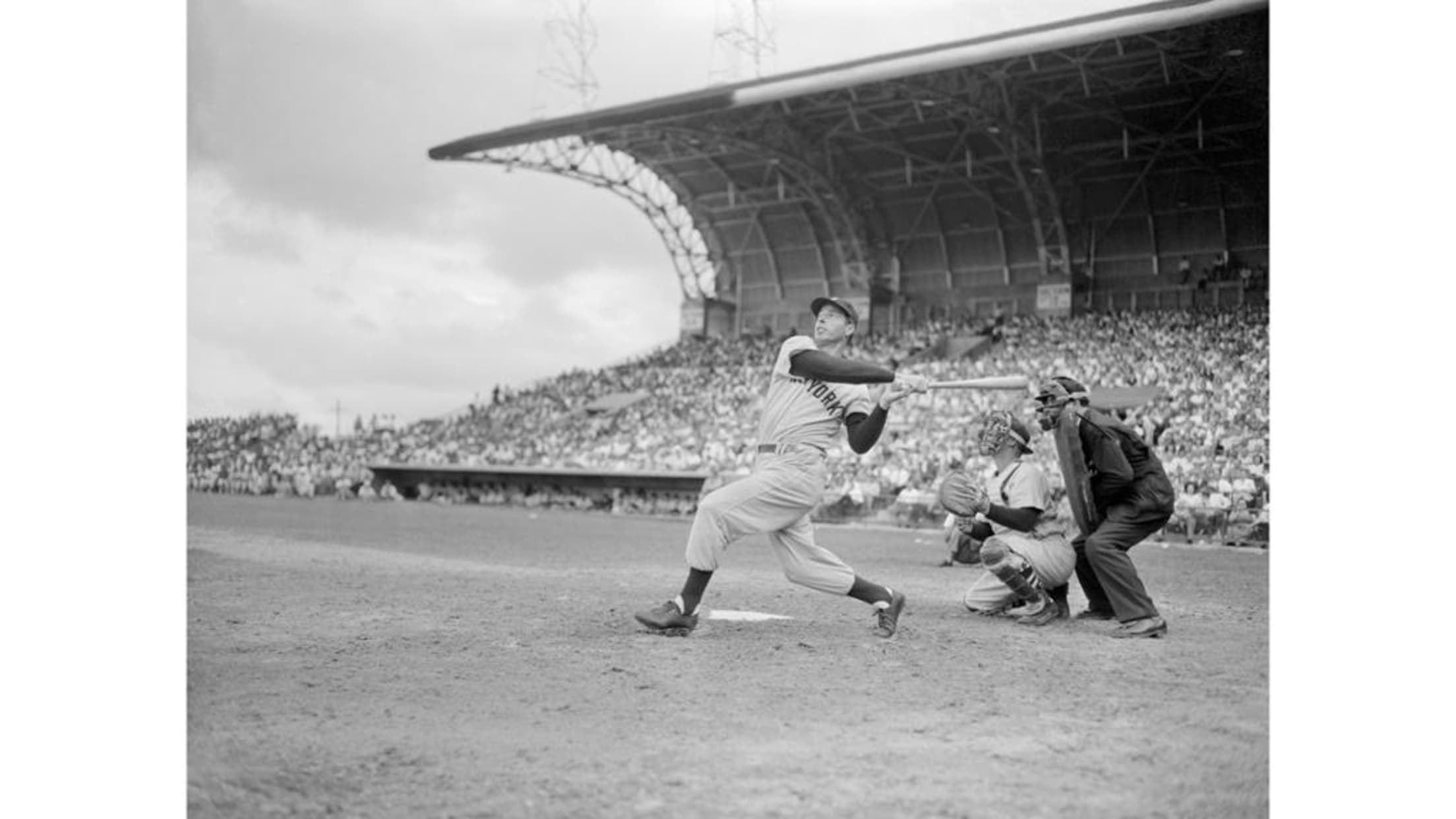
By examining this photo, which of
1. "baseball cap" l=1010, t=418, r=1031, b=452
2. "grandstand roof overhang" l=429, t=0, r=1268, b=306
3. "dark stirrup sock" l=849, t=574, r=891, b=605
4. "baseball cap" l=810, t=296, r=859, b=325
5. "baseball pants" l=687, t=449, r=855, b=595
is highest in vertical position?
"grandstand roof overhang" l=429, t=0, r=1268, b=306

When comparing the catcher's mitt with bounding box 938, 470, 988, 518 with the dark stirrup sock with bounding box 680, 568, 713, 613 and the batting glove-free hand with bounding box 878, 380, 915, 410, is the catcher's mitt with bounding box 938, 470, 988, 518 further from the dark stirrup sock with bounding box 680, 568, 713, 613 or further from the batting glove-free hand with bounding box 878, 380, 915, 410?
the dark stirrup sock with bounding box 680, 568, 713, 613

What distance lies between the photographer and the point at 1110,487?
614cm

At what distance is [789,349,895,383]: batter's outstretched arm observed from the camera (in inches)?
204

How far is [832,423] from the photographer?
555 centimetres

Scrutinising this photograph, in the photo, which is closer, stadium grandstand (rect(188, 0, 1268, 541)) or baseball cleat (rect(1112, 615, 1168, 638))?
baseball cleat (rect(1112, 615, 1168, 638))

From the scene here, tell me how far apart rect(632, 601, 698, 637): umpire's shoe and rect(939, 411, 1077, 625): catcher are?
1.58 meters

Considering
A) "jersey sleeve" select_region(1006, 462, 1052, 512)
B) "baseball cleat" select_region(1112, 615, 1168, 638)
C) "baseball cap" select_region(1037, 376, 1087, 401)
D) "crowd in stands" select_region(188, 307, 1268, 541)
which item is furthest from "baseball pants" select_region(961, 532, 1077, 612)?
"crowd in stands" select_region(188, 307, 1268, 541)

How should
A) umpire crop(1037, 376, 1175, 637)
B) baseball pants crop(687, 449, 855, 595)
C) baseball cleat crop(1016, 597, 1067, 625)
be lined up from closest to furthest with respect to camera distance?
baseball pants crop(687, 449, 855, 595)
umpire crop(1037, 376, 1175, 637)
baseball cleat crop(1016, 597, 1067, 625)

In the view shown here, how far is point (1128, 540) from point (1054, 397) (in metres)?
0.91

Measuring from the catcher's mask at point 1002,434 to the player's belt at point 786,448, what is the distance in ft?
5.87

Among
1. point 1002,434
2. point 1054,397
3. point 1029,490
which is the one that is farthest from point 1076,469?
point 1002,434

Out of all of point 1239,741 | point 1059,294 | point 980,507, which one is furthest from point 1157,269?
point 1239,741

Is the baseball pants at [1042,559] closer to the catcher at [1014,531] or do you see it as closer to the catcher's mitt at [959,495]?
the catcher at [1014,531]
